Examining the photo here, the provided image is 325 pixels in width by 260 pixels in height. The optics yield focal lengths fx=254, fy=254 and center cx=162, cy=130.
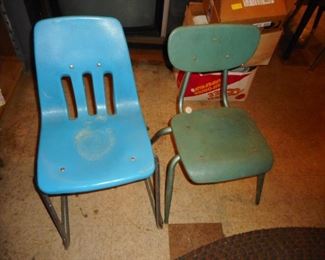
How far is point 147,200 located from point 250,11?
1.21 metres

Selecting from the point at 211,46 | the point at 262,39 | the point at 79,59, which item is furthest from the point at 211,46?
the point at 262,39

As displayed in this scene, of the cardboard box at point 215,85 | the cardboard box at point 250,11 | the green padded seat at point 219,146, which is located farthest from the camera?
the cardboard box at point 215,85

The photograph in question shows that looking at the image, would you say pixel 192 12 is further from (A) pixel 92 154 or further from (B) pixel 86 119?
(A) pixel 92 154

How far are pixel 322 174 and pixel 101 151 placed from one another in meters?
1.34

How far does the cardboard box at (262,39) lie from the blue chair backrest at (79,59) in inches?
33.4

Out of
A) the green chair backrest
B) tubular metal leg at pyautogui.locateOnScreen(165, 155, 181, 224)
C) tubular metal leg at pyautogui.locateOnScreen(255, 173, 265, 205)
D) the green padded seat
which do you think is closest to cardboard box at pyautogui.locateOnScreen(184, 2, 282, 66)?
the green chair backrest

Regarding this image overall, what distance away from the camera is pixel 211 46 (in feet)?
3.45

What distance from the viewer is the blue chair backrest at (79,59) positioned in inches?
35.9

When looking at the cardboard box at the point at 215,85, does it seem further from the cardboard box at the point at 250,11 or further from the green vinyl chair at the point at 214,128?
the green vinyl chair at the point at 214,128

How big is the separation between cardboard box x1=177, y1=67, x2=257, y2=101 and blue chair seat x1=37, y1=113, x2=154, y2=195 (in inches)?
28.8

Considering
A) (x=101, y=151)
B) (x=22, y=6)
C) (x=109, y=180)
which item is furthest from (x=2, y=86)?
(x=109, y=180)

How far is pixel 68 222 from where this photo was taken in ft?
4.15

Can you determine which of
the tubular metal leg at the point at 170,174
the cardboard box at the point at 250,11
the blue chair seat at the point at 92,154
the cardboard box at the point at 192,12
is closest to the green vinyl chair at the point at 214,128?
the tubular metal leg at the point at 170,174

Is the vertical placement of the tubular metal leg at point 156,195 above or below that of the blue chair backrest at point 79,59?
below
